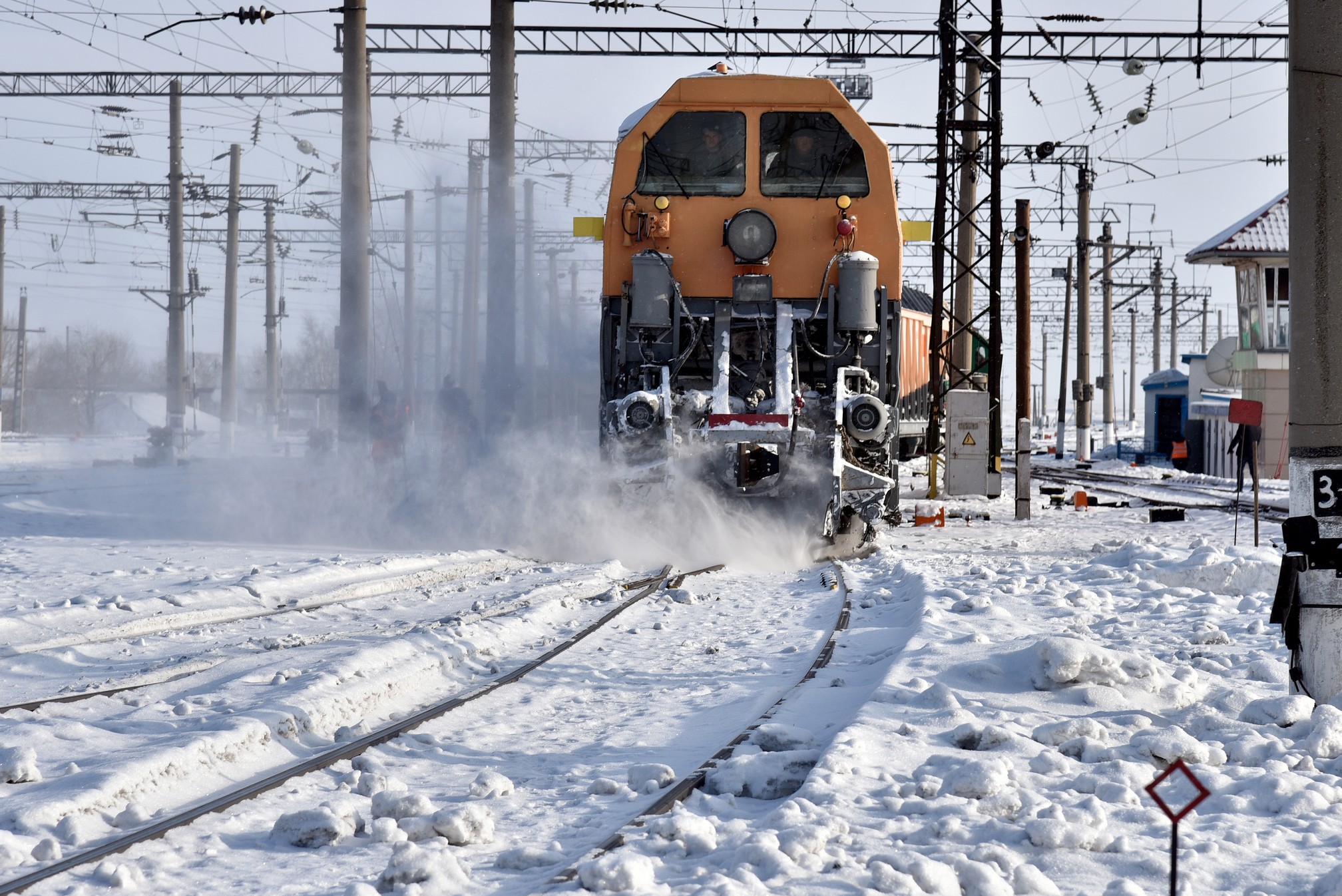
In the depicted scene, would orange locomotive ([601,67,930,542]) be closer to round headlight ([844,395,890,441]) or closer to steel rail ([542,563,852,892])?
round headlight ([844,395,890,441])

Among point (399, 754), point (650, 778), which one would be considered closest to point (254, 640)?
point (399, 754)

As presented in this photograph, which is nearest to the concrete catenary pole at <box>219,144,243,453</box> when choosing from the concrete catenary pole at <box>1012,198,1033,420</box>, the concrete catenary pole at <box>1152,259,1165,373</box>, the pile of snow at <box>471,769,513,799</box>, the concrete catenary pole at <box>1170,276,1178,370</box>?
the concrete catenary pole at <box>1012,198,1033,420</box>

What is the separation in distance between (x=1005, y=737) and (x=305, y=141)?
3080cm

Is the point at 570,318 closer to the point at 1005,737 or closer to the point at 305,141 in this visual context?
the point at 305,141

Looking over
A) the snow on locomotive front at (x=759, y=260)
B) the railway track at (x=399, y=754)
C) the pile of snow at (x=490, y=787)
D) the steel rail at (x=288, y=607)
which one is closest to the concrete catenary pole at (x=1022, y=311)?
the snow on locomotive front at (x=759, y=260)

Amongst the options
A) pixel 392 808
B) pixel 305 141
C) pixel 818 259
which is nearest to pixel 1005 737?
pixel 392 808

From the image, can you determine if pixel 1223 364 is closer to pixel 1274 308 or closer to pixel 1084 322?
pixel 1274 308

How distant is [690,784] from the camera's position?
4.33 meters

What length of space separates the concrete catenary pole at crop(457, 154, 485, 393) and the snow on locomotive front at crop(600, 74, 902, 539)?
70.6 feet

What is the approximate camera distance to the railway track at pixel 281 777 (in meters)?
3.51

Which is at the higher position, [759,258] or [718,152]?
[718,152]

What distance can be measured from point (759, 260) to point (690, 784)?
7.68 meters

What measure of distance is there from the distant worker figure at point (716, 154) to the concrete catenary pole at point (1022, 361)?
Result: 657 cm

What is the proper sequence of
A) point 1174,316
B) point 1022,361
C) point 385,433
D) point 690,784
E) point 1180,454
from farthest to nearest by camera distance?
1. point 1174,316
2. point 1180,454
3. point 1022,361
4. point 385,433
5. point 690,784
